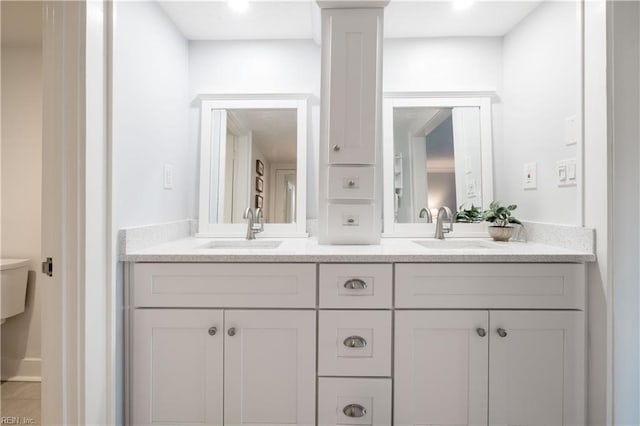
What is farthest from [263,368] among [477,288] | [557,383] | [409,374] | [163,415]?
[557,383]

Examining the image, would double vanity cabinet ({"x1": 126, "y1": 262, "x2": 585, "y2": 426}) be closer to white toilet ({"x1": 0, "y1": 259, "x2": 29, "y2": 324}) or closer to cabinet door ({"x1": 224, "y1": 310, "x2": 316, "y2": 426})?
cabinet door ({"x1": 224, "y1": 310, "x2": 316, "y2": 426})

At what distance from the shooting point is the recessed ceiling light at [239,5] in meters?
1.71

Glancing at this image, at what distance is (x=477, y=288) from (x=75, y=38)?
5.69 ft

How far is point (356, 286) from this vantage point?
1342 millimetres

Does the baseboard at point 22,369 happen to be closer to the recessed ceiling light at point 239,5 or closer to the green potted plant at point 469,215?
the recessed ceiling light at point 239,5

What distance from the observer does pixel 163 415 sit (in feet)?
4.40

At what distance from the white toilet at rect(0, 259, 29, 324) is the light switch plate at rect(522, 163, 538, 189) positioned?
308 cm

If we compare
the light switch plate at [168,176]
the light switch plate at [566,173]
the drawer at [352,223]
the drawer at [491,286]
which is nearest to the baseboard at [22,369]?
the light switch plate at [168,176]

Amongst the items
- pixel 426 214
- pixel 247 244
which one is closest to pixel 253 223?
pixel 247 244

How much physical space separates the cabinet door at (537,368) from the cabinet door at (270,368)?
0.75 meters

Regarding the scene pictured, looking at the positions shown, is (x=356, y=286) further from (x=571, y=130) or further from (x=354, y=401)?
(x=571, y=130)

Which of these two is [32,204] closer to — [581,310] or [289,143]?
[289,143]

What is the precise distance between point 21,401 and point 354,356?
6.49 ft

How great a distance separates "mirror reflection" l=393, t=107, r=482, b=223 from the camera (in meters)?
1.98
